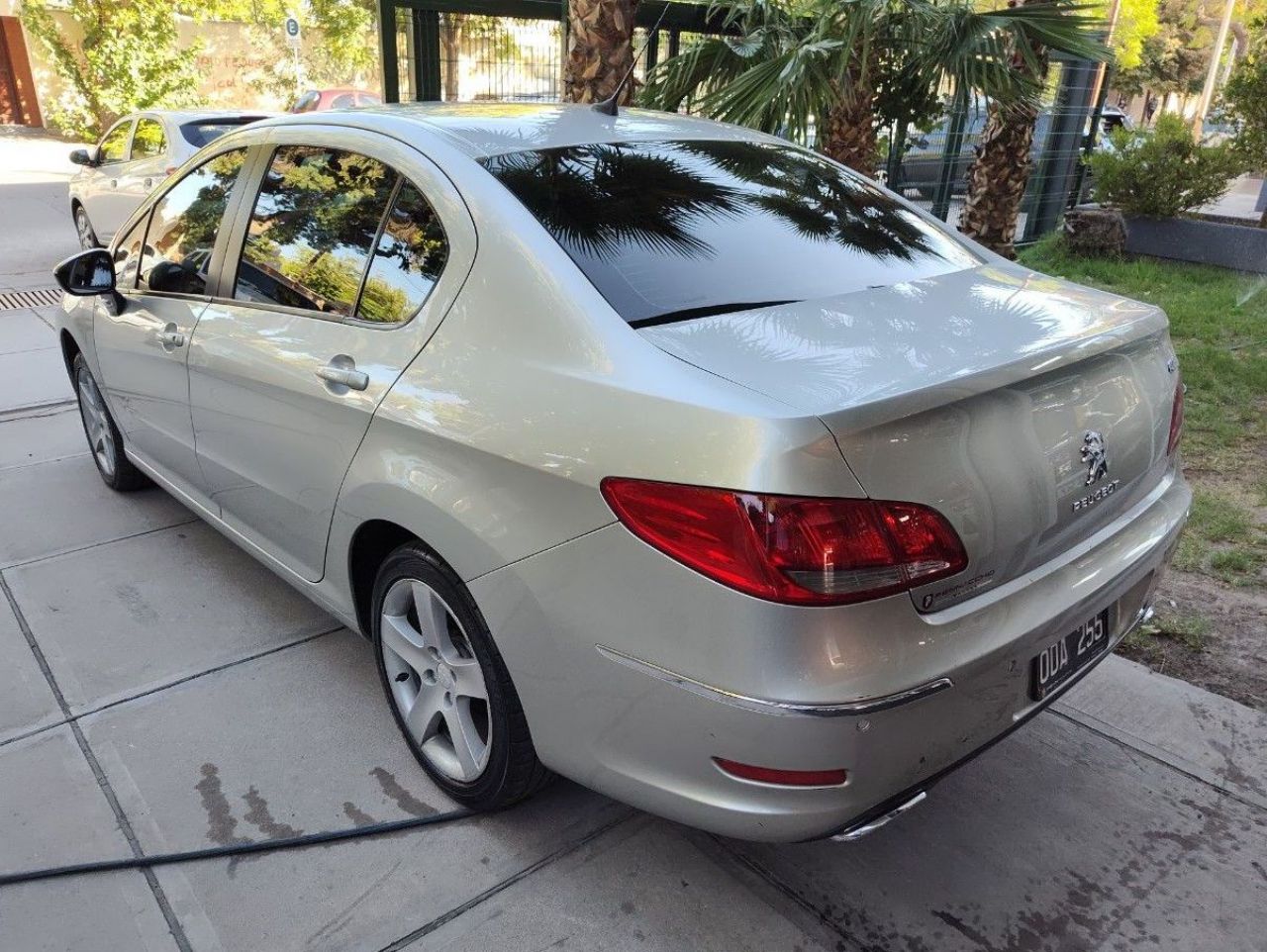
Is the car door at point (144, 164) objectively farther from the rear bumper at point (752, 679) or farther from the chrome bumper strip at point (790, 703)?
the chrome bumper strip at point (790, 703)

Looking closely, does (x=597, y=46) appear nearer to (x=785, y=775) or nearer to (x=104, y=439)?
(x=104, y=439)

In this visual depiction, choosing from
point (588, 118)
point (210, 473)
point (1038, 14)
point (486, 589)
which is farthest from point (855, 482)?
point (1038, 14)

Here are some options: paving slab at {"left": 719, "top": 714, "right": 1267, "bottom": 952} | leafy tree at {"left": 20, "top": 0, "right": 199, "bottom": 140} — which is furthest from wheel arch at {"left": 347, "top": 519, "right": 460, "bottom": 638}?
leafy tree at {"left": 20, "top": 0, "right": 199, "bottom": 140}

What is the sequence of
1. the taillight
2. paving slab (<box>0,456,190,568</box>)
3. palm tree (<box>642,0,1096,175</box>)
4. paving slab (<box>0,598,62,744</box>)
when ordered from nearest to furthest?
1. the taillight
2. paving slab (<box>0,598,62,744</box>)
3. paving slab (<box>0,456,190,568</box>)
4. palm tree (<box>642,0,1096,175</box>)

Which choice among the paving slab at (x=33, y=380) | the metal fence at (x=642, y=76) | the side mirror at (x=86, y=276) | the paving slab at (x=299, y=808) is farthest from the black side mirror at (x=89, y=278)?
the metal fence at (x=642, y=76)

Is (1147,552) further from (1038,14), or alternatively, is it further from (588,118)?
(1038,14)

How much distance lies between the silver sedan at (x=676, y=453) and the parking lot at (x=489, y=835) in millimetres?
280

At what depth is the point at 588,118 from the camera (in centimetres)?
305

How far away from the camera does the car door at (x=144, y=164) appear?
8.98 m

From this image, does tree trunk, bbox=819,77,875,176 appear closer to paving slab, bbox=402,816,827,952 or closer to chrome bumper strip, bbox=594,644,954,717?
paving slab, bbox=402,816,827,952

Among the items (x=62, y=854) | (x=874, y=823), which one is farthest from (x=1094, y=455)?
(x=62, y=854)

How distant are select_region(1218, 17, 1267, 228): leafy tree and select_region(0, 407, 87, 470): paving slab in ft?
34.3

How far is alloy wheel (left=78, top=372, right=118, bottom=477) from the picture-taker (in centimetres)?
442

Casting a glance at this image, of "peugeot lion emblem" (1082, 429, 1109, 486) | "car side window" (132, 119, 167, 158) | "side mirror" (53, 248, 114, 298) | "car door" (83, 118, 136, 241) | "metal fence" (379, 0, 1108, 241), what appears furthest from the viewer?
"car door" (83, 118, 136, 241)
